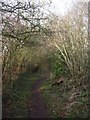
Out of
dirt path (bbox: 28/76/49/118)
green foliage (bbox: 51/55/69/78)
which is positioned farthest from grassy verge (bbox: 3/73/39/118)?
green foliage (bbox: 51/55/69/78)

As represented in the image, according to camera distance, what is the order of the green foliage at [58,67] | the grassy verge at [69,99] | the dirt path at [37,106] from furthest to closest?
the green foliage at [58,67], the dirt path at [37,106], the grassy verge at [69,99]

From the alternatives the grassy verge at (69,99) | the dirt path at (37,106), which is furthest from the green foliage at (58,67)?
the dirt path at (37,106)

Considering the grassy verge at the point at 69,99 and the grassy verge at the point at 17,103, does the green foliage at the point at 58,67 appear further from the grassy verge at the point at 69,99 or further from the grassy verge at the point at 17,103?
the grassy verge at the point at 17,103

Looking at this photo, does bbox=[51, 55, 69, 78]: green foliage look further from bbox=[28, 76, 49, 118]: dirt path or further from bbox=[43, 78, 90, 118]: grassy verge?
bbox=[28, 76, 49, 118]: dirt path

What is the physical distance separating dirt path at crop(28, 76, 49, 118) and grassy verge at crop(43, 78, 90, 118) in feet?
0.84

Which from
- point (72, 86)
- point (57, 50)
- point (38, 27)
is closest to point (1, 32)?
point (38, 27)

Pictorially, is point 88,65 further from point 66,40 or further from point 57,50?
point 57,50

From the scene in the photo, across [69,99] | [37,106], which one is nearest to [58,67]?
[37,106]

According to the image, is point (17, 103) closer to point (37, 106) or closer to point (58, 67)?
point (37, 106)

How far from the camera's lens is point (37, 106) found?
1183 centimetres

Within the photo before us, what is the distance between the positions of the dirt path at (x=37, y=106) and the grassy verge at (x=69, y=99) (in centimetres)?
26

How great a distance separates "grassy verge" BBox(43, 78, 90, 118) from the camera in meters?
9.72

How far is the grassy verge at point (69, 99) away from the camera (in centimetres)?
972

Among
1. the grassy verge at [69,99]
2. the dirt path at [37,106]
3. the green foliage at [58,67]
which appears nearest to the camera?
the grassy verge at [69,99]
